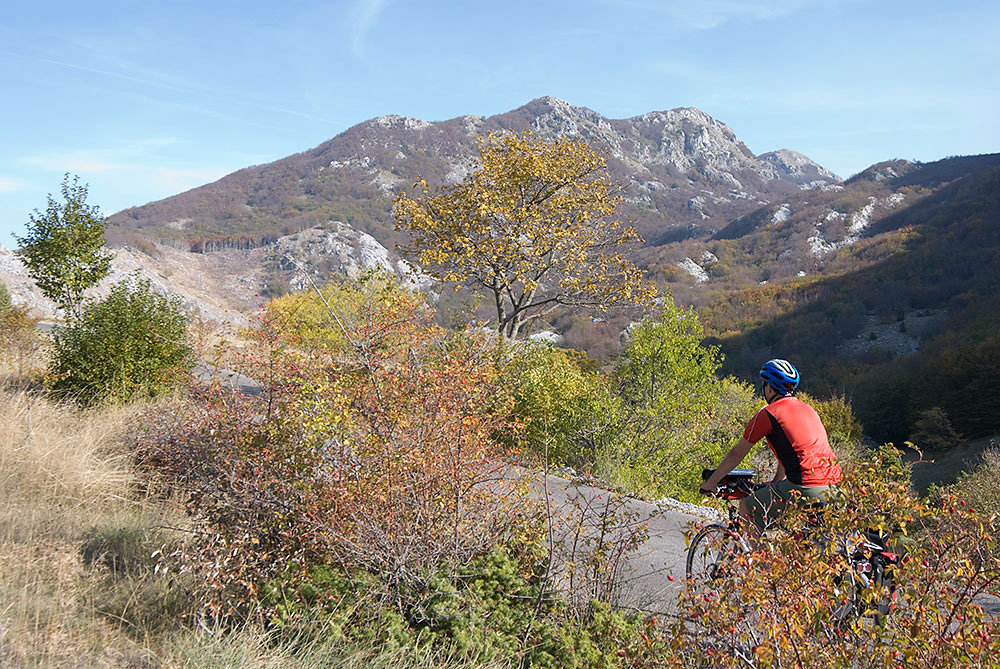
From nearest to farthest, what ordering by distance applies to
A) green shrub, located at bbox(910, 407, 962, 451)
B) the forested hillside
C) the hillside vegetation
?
1. the hillside vegetation
2. green shrub, located at bbox(910, 407, 962, 451)
3. the forested hillside

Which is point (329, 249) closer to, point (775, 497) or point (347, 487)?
point (347, 487)

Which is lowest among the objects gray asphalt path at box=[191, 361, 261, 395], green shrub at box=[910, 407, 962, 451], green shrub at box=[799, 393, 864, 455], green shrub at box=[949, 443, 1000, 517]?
green shrub at box=[910, 407, 962, 451]

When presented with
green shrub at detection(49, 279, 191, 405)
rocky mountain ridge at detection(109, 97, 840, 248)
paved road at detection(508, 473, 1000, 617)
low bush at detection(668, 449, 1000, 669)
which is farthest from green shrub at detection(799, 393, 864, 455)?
rocky mountain ridge at detection(109, 97, 840, 248)

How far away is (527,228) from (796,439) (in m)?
9.21

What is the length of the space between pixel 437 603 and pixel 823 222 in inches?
3604

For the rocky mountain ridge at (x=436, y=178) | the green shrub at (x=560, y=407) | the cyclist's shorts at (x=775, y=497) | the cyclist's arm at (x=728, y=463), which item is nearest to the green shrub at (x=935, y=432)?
the green shrub at (x=560, y=407)

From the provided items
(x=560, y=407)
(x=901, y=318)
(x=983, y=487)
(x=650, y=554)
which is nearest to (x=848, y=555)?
(x=650, y=554)

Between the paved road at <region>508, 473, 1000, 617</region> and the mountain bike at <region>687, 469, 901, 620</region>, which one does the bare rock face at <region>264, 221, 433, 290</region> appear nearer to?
the paved road at <region>508, 473, 1000, 617</region>

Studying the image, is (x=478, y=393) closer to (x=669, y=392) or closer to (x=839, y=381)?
(x=669, y=392)

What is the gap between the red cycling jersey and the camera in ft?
10.9

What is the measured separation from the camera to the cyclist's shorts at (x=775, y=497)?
324cm

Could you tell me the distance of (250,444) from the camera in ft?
14.0

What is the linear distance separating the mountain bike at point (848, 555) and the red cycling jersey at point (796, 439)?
0.35 metres

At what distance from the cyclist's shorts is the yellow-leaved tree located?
8498 millimetres
